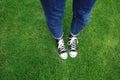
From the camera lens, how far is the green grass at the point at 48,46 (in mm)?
1876

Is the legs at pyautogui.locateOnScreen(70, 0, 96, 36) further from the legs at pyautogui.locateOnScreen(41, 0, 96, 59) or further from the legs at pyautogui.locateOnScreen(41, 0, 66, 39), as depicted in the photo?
the legs at pyautogui.locateOnScreen(41, 0, 66, 39)

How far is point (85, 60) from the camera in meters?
1.94

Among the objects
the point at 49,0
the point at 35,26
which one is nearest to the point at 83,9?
the point at 49,0

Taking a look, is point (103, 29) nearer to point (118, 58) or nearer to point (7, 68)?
point (118, 58)

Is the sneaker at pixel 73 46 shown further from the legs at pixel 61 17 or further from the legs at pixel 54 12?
the legs at pixel 54 12

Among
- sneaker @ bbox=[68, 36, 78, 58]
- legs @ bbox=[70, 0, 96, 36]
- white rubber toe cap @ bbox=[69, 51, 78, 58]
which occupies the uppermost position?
legs @ bbox=[70, 0, 96, 36]

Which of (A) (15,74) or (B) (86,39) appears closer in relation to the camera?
(A) (15,74)

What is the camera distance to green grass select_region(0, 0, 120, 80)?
1.88 metres

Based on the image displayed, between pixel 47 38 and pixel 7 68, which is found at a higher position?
pixel 47 38

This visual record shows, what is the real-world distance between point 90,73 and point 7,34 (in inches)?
33.4

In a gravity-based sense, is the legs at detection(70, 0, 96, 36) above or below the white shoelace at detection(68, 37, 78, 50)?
above

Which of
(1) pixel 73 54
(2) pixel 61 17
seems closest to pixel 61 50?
(1) pixel 73 54

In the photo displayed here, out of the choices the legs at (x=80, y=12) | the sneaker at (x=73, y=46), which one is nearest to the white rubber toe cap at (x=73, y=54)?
the sneaker at (x=73, y=46)

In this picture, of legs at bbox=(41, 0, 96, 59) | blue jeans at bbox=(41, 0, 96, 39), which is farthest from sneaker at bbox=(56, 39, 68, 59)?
blue jeans at bbox=(41, 0, 96, 39)
